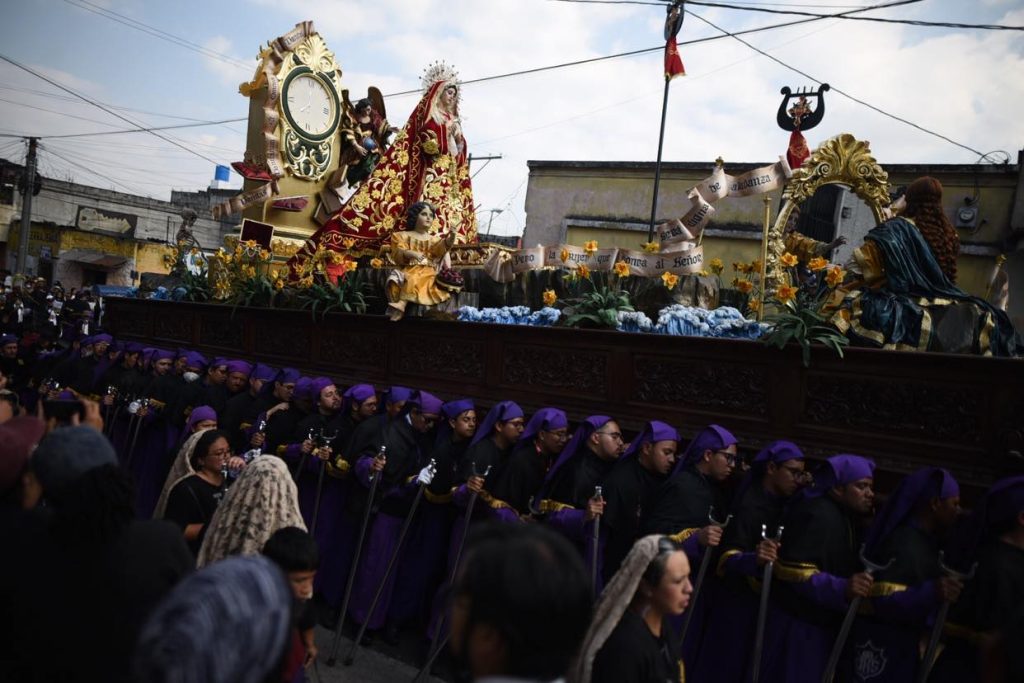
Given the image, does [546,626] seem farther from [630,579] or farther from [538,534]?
[630,579]

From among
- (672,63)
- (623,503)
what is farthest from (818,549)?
(672,63)

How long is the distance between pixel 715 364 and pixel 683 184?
12.9 m

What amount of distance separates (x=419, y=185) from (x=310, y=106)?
3675mm

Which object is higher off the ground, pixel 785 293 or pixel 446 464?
pixel 785 293

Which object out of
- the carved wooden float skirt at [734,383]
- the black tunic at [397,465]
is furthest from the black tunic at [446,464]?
the carved wooden float skirt at [734,383]

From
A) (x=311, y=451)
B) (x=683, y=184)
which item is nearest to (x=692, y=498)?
(x=311, y=451)

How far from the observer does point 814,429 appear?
511 cm

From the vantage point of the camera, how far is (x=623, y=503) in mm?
5082

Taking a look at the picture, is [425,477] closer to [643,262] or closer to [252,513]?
[252,513]

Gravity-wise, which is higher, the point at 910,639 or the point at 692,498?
the point at 692,498

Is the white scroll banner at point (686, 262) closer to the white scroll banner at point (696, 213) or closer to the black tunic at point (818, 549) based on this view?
the white scroll banner at point (696, 213)

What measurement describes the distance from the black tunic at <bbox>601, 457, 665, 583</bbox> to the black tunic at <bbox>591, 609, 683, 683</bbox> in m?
2.15

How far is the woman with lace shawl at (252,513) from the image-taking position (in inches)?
135

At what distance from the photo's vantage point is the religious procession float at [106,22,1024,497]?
4.88m
